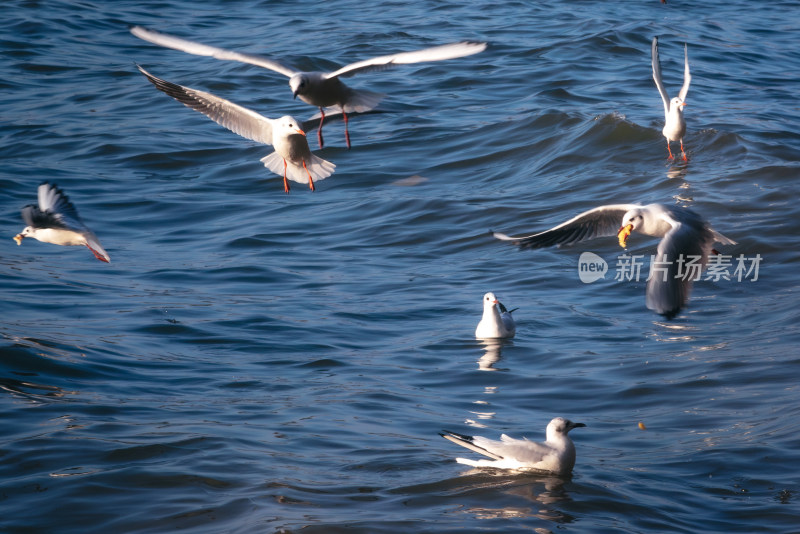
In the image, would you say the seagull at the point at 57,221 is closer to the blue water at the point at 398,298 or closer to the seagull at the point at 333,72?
the blue water at the point at 398,298

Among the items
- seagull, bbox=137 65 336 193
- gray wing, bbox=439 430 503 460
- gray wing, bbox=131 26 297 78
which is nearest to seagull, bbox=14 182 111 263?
seagull, bbox=137 65 336 193

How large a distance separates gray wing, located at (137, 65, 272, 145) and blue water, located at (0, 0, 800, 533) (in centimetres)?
150

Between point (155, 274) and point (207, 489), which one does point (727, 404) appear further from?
point (155, 274)

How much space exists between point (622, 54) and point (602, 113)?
363cm

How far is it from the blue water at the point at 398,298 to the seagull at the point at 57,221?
2.81ft

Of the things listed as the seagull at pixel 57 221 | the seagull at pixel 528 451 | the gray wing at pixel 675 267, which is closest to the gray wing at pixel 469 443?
the seagull at pixel 528 451

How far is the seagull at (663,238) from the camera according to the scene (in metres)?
6.14

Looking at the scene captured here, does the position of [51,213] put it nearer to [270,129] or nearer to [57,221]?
[57,221]

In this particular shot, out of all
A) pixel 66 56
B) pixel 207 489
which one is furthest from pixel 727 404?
pixel 66 56

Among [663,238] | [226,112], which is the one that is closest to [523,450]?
[663,238]

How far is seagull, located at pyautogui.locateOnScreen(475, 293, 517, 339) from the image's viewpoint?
8.80 metres

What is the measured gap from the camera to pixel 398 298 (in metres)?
10.1

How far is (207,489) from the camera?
6.04 meters

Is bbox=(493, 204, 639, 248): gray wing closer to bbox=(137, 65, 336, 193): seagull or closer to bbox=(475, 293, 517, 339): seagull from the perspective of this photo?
bbox=(475, 293, 517, 339): seagull
